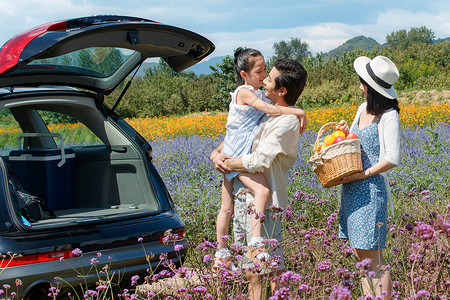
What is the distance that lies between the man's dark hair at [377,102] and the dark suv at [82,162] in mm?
1384

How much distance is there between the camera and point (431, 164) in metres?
6.14

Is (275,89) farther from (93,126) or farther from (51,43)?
(93,126)

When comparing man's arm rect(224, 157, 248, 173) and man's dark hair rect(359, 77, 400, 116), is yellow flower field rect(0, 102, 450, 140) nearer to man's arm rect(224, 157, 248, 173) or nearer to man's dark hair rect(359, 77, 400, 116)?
man's dark hair rect(359, 77, 400, 116)

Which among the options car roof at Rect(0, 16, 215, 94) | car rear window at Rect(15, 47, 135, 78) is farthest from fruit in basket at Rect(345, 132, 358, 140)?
car rear window at Rect(15, 47, 135, 78)

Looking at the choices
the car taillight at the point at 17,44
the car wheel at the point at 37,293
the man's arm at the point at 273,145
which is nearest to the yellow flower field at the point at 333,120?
the man's arm at the point at 273,145

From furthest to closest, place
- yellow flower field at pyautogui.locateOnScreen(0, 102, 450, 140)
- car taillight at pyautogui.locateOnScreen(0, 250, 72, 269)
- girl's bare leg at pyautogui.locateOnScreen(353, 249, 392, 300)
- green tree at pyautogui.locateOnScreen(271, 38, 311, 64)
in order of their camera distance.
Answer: green tree at pyautogui.locateOnScreen(271, 38, 311, 64), yellow flower field at pyautogui.locateOnScreen(0, 102, 450, 140), car taillight at pyautogui.locateOnScreen(0, 250, 72, 269), girl's bare leg at pyautogui.locateOnScreen(353, 249, 392, 300)

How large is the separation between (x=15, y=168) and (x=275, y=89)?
2.58 metres

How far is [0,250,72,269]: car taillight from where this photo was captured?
297 centimetres

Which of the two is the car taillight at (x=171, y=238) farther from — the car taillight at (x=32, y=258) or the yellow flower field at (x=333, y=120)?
the yellow flower field at (x=333, y=120)

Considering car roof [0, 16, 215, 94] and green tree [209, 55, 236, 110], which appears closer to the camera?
car roof [0, 16, 215, 94]

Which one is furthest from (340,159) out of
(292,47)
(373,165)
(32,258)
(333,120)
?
(292,47)

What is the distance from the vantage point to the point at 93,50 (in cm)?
377

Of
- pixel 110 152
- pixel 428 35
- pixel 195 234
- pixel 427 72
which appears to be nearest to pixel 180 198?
pixel 195 234

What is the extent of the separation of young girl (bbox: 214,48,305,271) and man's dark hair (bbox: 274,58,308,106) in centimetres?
12
